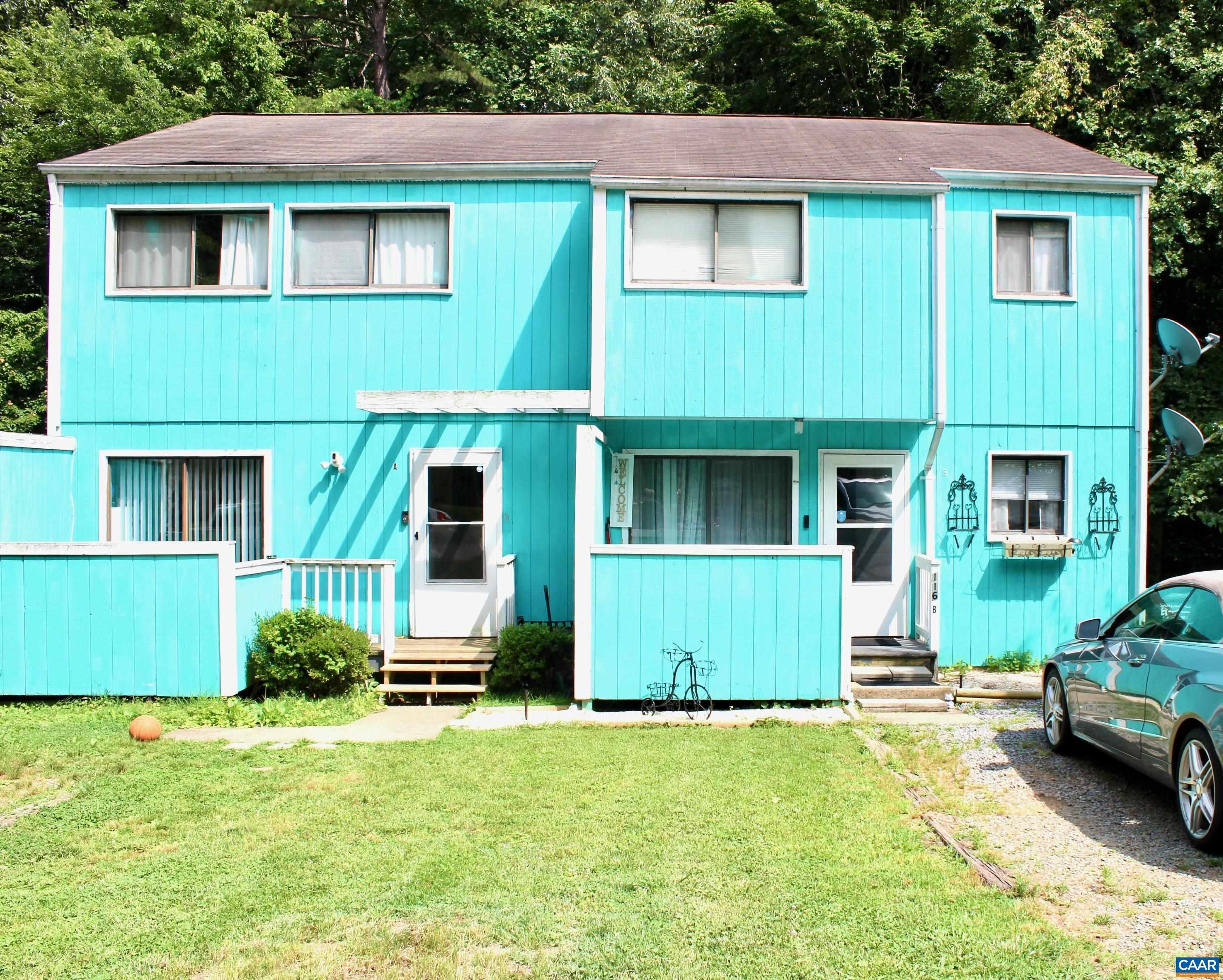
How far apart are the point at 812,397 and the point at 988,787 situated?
443 centimetres

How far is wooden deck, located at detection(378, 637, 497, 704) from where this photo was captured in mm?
9891

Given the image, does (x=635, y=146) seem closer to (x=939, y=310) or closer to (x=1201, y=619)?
(x=939, y=310)

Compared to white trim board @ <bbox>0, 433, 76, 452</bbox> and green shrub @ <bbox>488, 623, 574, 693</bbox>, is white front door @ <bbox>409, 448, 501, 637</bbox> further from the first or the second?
white trim board @ <bbox>0, 433, 76, 452</bbox>

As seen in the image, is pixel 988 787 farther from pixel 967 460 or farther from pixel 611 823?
pixel 967 460

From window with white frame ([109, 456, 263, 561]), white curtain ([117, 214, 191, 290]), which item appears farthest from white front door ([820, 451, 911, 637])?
white curtain ([117, 214, 191, 290])

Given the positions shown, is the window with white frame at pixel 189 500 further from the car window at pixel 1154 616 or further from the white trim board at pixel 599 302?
the car window at pixel 1154 616

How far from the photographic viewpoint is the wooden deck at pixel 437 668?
9891 millimetres

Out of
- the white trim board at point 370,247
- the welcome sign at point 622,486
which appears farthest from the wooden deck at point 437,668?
the white trim board at point 370,247

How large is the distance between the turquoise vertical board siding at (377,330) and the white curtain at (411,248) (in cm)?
19

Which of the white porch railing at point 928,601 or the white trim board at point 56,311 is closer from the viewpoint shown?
the white porch railing at point 928,601

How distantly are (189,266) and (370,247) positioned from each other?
2088 mm

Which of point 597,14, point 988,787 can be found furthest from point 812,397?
point 597,14

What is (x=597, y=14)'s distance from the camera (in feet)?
74.9

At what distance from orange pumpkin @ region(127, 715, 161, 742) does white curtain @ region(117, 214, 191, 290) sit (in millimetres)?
5447
